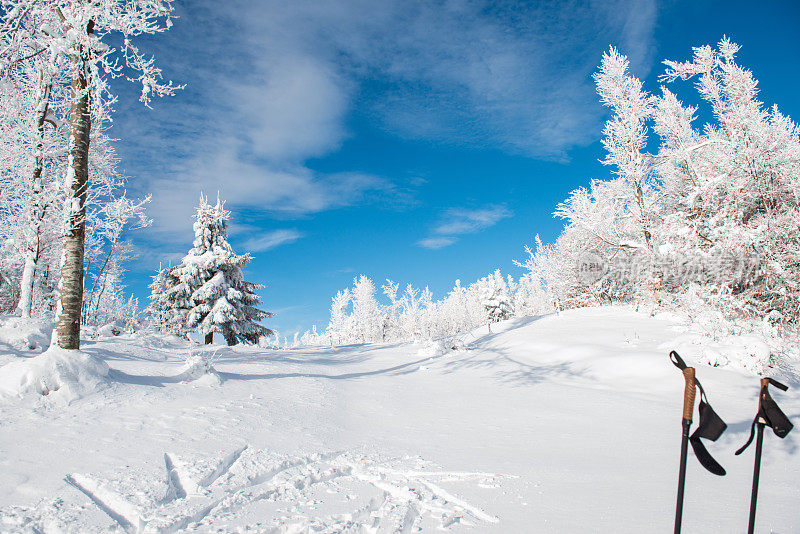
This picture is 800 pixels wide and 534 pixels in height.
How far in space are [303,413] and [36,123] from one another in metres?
9.53

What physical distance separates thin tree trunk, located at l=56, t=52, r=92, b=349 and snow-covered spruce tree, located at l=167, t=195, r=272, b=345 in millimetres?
15815

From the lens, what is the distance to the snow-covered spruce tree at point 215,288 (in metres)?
21.0

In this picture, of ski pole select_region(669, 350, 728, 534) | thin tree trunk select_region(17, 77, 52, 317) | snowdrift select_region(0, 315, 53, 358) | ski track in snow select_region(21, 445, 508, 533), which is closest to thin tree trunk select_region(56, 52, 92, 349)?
snowdrift select_region(0, 315, 53, 358)

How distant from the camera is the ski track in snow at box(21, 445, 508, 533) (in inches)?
Result: 102

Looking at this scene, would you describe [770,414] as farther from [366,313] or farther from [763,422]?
[366,313]

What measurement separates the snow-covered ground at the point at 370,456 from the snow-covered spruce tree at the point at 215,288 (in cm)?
1324

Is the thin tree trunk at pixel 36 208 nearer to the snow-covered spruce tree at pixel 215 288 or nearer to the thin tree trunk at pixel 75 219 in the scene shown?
the thin tree trunk at pixel 75 219

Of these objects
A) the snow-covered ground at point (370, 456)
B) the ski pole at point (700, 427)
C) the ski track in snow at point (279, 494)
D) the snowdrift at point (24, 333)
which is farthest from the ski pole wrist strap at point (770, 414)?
the snowdrift at point (24, 333)

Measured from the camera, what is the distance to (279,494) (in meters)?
3.01

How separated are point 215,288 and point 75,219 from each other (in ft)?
54.3

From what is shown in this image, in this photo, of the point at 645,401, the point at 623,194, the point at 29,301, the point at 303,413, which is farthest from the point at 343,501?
the point at 623,194

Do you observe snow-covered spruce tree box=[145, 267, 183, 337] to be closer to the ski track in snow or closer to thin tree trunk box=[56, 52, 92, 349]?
thin tree trunk box=[56, 52, 92, 349]

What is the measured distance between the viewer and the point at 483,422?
558cm

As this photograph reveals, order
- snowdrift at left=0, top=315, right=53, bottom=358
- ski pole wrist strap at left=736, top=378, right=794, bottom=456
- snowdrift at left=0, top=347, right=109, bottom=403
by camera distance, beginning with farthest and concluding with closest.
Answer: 1. snowdrift at left=0, top=315, right=53, bottom=358
2. snowdrift at left=0, top=347, right=109, bottom=403
3. ski pole wrist strap at left=736, top=378, right=794, bottom=456
